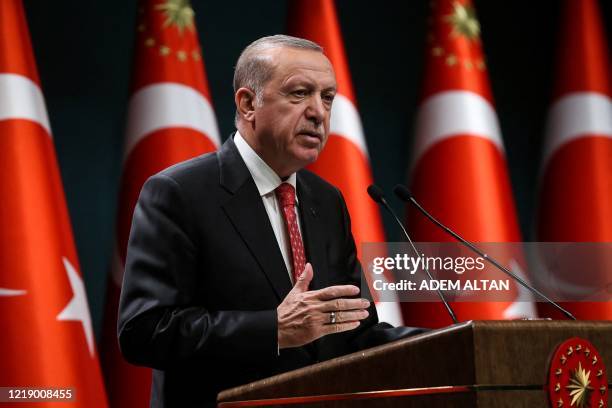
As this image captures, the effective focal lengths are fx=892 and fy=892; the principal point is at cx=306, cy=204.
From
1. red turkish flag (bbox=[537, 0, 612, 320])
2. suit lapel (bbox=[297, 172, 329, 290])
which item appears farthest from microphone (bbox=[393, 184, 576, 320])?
red turkish flag (bbox=[537, 0, 612, 320])

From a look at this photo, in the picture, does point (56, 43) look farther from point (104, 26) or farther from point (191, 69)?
point (191, 69)

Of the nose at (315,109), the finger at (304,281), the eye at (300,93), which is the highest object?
the eye at (300,93)

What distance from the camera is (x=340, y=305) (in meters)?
1.79

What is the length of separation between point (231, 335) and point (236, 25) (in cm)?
274

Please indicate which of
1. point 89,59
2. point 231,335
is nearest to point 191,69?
point 89,59

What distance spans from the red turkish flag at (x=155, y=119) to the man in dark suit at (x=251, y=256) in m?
A: 1.33

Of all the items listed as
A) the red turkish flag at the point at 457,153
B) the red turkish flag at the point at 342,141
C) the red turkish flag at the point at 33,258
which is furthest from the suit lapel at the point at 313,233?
the red turkish flag at the point at 457,153

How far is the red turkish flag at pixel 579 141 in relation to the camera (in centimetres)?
420

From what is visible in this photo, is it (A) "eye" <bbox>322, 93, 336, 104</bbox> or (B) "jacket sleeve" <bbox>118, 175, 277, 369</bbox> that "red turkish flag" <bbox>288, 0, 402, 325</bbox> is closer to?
(A) "eye" <bbox>322, 93, 336, 104</bbox>

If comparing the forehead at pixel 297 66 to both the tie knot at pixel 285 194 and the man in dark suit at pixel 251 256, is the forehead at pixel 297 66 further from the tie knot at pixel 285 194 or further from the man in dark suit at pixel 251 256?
the tie knot at pixel 285 194

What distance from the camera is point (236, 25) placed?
435 centimetres

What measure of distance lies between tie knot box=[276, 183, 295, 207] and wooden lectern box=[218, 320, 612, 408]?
70cm

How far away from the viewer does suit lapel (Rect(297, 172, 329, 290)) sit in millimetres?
2160

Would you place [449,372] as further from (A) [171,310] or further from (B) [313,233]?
(B) [313,233]
